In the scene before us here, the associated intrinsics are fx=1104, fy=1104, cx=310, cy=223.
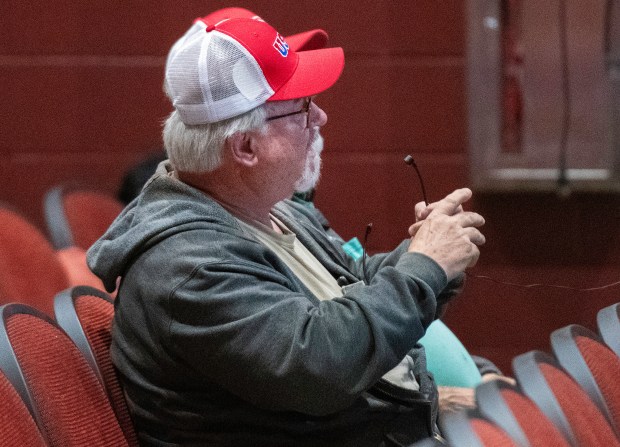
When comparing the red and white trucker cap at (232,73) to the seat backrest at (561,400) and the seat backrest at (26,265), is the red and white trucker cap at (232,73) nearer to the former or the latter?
the seat backrest at (561,400)

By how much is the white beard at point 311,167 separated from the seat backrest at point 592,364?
49 cm

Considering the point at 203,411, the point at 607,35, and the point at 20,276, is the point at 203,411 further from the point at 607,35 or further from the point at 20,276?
the point at 607,35

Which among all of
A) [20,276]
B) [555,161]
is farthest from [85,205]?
[555,161]

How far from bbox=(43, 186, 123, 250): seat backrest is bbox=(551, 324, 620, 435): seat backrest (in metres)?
1.84

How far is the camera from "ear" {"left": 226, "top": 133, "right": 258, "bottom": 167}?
1629 mm

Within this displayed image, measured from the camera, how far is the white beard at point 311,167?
1712mm

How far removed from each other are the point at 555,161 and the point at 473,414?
2.29 metres

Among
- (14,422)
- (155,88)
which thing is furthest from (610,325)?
(155,88)

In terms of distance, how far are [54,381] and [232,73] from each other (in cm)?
51

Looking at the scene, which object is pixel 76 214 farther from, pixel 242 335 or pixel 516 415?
pixel 516 415

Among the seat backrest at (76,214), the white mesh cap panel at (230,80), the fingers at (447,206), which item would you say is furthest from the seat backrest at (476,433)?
the seat backrest at (76,214)

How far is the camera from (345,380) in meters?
1.48

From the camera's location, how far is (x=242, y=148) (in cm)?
164

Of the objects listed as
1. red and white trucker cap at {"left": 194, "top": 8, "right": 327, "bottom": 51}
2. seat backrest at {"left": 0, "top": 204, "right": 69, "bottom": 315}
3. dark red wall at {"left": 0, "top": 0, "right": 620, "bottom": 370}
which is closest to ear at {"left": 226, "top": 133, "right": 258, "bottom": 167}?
red and white trucker cap at {"left": 194, "top": 8, "right": 327, "bottom": 51}
